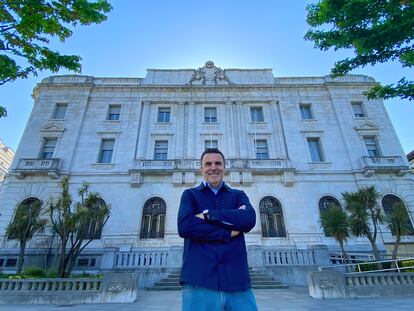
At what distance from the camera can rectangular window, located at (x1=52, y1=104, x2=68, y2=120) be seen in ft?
66.4

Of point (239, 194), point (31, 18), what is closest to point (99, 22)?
point (31, 18)

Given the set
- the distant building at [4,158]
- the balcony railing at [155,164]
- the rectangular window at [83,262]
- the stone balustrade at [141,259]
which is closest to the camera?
the stone balustrade at [141,259]

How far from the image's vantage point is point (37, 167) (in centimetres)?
1705

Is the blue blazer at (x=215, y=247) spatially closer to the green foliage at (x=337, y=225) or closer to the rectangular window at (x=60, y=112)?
the green foliage at (x=337, y=225)

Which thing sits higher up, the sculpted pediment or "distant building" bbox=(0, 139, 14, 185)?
"distant building" bbox=(0, 139, 14, 185)

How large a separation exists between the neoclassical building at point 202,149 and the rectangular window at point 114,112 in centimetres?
19

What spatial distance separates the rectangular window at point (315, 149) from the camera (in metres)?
19.2

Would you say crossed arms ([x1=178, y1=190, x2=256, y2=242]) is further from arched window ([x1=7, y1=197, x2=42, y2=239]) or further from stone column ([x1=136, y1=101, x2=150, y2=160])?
stone column ([x1=136, y1=101, x2=150, y2=160])

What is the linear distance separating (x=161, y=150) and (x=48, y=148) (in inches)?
370

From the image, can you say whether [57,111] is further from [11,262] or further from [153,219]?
[153,219]

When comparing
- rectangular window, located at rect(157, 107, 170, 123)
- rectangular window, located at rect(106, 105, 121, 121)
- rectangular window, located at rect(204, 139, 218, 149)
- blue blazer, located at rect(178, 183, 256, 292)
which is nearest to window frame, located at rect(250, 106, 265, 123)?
rectangular window, located at rect(204, 139, 218, 149)

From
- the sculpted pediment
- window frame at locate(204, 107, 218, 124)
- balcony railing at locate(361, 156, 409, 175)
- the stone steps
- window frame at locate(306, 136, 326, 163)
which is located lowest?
the stone steps

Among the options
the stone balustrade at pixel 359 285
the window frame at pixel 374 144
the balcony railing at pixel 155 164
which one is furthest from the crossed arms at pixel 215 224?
the window frame at pixel 374 144

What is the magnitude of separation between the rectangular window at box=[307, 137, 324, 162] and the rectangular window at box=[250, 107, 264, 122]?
15.5 feet
